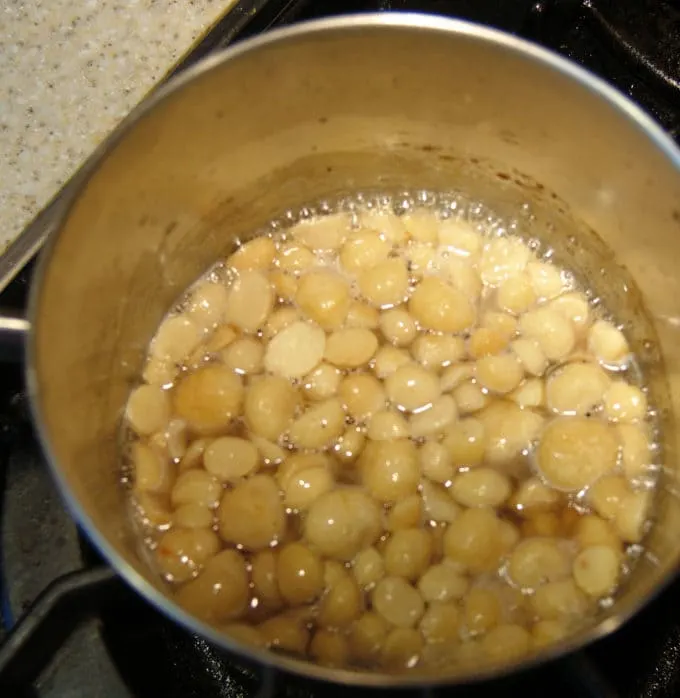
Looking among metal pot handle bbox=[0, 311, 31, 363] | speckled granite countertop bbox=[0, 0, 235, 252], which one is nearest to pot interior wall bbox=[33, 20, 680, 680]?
metal pot handle bbox=[0, 311, 31, 363]

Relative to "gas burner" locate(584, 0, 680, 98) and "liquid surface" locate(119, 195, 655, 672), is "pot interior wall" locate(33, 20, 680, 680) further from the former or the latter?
"gas burner" locate(584, 0, 680, 98)

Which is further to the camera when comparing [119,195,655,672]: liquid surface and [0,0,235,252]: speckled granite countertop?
[0,0,235,252]: speckled granite countertop

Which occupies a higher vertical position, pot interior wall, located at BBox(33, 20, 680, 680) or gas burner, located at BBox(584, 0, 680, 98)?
gas burner, located at BBox(584, 0, 680, 98)

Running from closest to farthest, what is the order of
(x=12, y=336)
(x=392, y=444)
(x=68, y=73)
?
(x=12, y=336), (x=392, y=444), (x=68, y=73)

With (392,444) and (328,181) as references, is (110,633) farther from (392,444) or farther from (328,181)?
(328,181)

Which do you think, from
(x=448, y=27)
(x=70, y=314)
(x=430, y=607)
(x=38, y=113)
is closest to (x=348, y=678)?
(x=430, y=607)

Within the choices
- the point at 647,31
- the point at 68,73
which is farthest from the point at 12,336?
the point at 647,31
